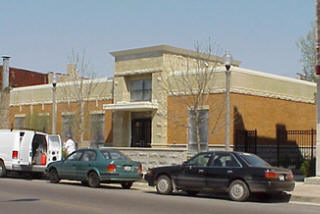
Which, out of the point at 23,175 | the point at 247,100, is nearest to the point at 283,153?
the point at 247,100

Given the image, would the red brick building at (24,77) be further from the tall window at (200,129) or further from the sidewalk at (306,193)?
the sidewalk at (306,193)

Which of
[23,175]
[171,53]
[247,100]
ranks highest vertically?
[171,53]

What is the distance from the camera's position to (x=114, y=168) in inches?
771

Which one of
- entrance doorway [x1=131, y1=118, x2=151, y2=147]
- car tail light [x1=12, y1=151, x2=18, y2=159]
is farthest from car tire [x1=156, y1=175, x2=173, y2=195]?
entrance doorway [x1=131, y1=118, x2=151, y2=147]

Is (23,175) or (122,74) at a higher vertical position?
(122,74)

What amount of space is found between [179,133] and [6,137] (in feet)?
32.6

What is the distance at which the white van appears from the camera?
79.2 feet

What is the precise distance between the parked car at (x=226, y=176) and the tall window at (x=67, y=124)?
19.5 m

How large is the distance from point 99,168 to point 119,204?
214 inches

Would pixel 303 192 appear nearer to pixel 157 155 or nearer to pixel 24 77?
pixel 157 155

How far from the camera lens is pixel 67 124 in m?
37.8

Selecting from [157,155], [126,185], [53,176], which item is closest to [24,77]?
[157,155]

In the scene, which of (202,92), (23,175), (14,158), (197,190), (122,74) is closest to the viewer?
(197,190)

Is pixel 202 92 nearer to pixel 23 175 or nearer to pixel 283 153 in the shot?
pixel 283 153
